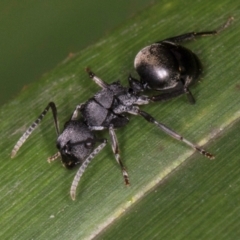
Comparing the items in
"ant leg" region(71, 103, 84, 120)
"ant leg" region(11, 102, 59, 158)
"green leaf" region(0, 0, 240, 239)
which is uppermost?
"ant leg" region(11, 102, 59, 158)

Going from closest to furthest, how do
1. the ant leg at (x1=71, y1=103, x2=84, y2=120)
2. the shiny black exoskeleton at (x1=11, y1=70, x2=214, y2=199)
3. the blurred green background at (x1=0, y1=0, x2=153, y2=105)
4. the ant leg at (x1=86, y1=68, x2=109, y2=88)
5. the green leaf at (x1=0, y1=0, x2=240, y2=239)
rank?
1. the green leaf at (x1=0, y1=0, x2=240, y2=239)
2. the shiny black exoskeleton at (x1=11, y1=70, x2=214, y2=199)
3. the ant leg at (x1=71, y1=103, x2=84, y2=120)
4. the ant leg at (x1=86, y1=68, x2=109, y2=88)
5. the blurred green background at (x1=0, y1=0, x2=153, y2=105)

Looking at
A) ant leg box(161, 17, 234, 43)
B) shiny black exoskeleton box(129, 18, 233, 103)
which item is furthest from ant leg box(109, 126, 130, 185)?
ant leg box(161, 17, 234, 43)

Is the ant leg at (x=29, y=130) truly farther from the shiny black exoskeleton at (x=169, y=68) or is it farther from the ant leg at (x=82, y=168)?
the shiny black exoskeleton at (x=169, y=68)

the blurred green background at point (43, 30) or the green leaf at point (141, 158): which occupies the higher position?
the blurred green background at point (43, 30)

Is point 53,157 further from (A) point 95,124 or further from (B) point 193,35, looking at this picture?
(B) point 193,35

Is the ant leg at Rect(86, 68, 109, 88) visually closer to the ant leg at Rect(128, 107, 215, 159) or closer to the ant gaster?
the ant gaster

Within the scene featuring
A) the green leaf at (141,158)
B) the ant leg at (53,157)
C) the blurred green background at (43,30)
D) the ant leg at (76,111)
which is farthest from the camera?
the blurred green background at (43,30)

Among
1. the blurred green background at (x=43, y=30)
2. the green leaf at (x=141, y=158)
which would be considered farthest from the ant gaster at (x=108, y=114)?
the blurred green background at (x=43, y=30)
